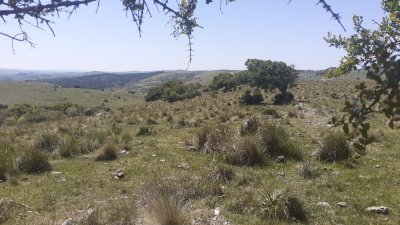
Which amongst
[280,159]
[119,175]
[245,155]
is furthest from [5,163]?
[280,159]

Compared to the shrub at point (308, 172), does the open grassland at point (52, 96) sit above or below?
below

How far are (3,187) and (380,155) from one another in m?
9.46

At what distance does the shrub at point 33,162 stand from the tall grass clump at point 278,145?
224 inches

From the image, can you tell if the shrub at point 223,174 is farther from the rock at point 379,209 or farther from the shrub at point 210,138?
the rock at point 379,209

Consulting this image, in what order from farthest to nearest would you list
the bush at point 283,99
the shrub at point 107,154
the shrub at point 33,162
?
the bush at point 283,99
the shrub at point 107,154
the shrub at point 33,162

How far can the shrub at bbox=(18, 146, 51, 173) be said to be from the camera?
36.4ft

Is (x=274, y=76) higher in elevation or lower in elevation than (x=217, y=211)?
higher

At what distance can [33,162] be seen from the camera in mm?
11133

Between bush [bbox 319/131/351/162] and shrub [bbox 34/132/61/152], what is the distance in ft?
26.9

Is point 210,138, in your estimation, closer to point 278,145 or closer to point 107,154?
point 278,145

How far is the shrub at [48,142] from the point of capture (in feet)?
46.8

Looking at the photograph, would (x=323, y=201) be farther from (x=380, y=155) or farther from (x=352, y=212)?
(x=380, y=155)

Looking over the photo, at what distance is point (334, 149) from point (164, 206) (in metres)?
6.30

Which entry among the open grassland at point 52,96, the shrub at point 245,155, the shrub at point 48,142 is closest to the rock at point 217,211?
the shrub at point 245,155
